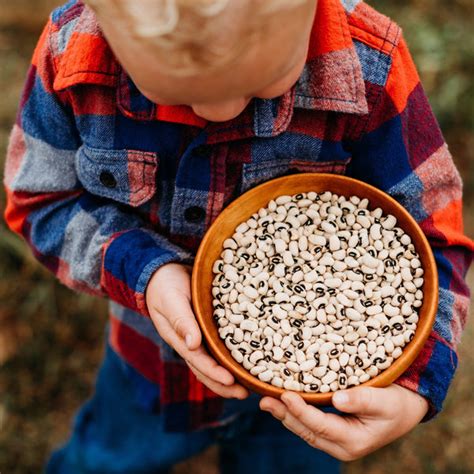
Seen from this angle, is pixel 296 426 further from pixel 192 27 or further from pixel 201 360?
pixel 192 27

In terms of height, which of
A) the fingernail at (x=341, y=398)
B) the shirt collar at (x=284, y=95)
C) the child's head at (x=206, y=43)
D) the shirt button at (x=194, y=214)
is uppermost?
the child's head at (x=206, y=43)

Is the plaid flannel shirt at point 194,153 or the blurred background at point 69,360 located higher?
the plaid flannel shirt at point 194,153

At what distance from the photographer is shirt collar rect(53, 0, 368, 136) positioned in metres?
0.81

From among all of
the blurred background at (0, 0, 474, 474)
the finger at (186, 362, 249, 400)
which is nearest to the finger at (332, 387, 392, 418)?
the finger at (186, 362, 249, 400)

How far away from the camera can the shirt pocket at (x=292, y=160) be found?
870 millimetres

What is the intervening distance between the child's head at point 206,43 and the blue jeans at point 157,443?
732mm

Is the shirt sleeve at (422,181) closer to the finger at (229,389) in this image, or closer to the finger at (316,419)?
the finger at (316,419)

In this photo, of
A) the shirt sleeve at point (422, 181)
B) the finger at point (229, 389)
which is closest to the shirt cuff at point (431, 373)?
the shirt sleeve at point (422, 181)

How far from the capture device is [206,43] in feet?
1.84

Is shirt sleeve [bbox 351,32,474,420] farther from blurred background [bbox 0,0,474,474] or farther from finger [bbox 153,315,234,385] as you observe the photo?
blurred background [bbox 0,0,474,474]

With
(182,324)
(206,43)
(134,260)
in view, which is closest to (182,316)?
(182,324)

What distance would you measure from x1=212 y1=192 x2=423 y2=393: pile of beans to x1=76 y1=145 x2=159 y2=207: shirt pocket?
14cm

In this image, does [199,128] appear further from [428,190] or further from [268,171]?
[428,190]

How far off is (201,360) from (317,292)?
18 cm
